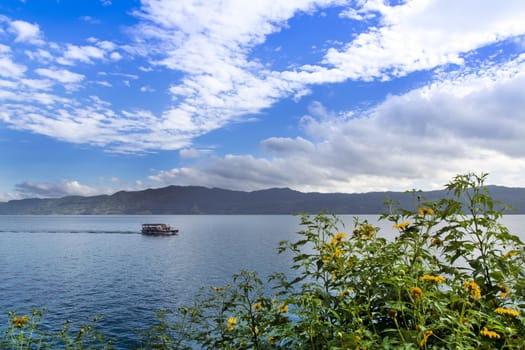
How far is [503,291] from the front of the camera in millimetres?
2557

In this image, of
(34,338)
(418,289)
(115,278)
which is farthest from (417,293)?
(115,278)

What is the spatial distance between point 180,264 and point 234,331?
147 feet

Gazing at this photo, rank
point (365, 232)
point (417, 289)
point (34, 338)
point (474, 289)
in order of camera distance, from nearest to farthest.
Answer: point (417, 289) < point (474, 289) < point (365, 232) < point (34, 338)

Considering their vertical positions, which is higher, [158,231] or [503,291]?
[503,291]

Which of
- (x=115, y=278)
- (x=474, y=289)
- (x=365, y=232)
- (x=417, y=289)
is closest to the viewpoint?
(x=417, y=289)

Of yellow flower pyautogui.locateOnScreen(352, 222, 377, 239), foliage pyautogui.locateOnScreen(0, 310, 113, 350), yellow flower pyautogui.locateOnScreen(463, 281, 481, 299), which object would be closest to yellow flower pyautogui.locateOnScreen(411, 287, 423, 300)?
yellow flower pyautogui.locateOnScreen(463, 281, 481, 299)

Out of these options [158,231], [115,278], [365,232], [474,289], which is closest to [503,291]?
[474,289]

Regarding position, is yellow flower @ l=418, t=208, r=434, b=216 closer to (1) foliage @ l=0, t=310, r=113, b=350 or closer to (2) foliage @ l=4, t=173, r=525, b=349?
(2) foliage @ l=4, t=173, r=525, b=349

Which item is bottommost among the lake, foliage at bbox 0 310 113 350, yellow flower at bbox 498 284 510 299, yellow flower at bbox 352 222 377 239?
the lake

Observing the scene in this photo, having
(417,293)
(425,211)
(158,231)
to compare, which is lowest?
(158,231)

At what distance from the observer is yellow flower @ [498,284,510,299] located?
8.34ft

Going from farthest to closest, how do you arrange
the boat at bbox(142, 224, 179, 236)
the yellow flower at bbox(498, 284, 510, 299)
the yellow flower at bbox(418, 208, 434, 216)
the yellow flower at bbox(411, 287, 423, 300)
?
the boat at bbox(142, 224, 179, 236)
the yellow flower at bbox(418, 208, 434, 216)
the yellow flower at bbox(498, 284, 510, 299)
the yellow flower at bbox(411, 287, 423, 300)

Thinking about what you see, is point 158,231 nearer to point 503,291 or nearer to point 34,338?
point 34,338

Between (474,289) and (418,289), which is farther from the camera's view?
(474,289)
